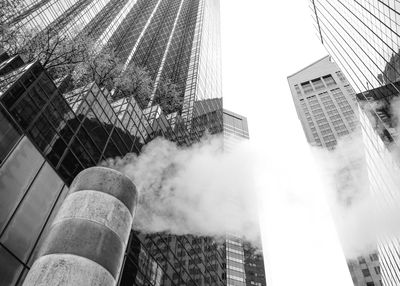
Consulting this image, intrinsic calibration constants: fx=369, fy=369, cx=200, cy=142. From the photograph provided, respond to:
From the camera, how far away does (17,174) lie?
430 inches

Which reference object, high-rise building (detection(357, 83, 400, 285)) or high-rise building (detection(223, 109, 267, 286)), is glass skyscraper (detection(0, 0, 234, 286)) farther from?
high-rise building (detection(223, 109, 267, 286))

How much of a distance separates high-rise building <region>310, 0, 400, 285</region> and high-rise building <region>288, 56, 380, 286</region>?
41.2m

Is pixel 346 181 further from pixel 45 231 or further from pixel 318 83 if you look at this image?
pixel 45 231

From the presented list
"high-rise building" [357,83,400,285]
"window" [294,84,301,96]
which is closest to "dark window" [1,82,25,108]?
"high-rise building" [357,83,400,285]

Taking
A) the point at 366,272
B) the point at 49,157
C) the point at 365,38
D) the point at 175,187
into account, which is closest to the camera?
the point at 49,157

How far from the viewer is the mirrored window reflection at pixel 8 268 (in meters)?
9.29

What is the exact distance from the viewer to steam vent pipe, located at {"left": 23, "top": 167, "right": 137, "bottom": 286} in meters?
5.53

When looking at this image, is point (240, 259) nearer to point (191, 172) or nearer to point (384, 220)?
point (384, 220)

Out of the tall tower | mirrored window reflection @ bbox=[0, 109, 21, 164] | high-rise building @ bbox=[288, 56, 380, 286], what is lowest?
mirrored window reflection @ bbox=[0, 109, 21, 164]

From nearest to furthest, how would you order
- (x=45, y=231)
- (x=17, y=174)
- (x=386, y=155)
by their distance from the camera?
(x=17, y=174), (x=45, y=231), (x=386, y=155)

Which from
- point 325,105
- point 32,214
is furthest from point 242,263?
point 32,214

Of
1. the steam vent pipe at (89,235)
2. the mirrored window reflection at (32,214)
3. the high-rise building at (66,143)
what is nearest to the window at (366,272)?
the high-rise building at (66,143)

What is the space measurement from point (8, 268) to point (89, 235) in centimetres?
482

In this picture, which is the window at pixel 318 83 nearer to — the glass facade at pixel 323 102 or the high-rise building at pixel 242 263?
the glass facade at pixel 323 102
